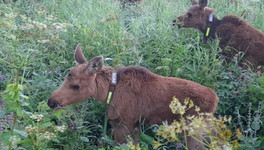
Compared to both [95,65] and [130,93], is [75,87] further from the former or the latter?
[130,93]

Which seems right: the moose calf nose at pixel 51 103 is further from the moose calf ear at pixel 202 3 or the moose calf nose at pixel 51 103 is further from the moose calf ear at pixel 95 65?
the moose calf ear at pixel 202 3

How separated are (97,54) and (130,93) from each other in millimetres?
1690

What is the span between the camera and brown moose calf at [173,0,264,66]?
7043mm

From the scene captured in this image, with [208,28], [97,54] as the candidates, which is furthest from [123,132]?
[208,28]

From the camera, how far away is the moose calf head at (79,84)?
4898mm

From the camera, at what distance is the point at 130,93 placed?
507 centimetres

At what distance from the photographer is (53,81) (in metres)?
5.89

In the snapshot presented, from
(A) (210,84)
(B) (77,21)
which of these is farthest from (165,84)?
(B) (77,21)

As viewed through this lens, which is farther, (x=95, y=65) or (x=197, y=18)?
(x=197, y=18)

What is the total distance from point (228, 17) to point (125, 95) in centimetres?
357

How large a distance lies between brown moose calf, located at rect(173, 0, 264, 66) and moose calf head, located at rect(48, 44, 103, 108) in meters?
2.90

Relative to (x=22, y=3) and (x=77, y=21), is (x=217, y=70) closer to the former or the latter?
(x=77, y=21)

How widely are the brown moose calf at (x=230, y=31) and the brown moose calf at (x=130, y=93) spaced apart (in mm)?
2413

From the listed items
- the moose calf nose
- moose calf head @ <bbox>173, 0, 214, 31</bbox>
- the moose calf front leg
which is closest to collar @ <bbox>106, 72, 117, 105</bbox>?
the moose calf front leg
